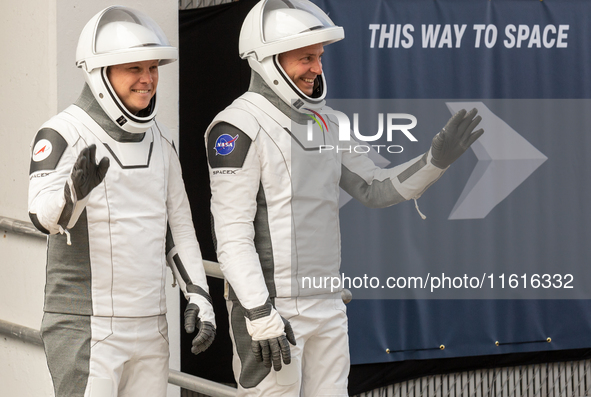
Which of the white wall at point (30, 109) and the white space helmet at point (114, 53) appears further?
the white wall at point (30, 109)

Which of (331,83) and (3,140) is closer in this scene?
(3,140)

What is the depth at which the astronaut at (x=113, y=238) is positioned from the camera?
5.66 feet

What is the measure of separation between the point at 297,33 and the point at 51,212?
0.80 metres

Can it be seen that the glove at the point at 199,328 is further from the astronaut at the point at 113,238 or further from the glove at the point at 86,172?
the glove at the point at 86,172

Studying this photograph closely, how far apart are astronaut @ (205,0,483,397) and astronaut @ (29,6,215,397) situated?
0.16 m

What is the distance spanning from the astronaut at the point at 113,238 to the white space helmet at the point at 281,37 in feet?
0.80

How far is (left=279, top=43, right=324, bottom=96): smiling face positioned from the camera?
2.00 meters

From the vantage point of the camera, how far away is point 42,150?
1701mm

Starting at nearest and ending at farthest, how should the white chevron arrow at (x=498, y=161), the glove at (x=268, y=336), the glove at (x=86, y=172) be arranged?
the glove at (x=86, y=172) → the glove at (x=268, y=336) → the white chevron arrow at (x=498, y=161)

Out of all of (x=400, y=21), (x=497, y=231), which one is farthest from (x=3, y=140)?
(x=497, y=231)

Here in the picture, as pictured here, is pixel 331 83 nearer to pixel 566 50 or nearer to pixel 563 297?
pixel 566 50

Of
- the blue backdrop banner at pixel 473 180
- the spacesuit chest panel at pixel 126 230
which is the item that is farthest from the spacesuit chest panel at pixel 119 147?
the blue backdrop banner at pixel 473 180

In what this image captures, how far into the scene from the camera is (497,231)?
368 centimetres

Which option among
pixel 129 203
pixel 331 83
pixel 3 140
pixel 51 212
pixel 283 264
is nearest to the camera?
pixel 51 212
